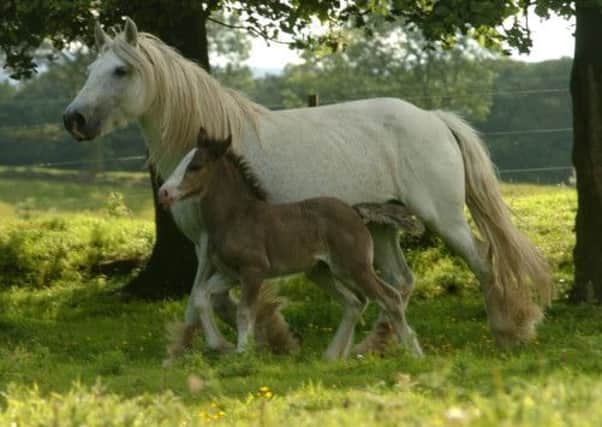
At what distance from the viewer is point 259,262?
10.1 m

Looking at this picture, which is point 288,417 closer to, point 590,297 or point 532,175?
point 590,297

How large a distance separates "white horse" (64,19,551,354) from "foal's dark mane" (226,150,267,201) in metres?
0.08

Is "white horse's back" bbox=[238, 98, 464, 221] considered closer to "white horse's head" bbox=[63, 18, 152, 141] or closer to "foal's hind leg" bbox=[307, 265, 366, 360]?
"foal's hind leg" bbox=[307, 265, 366, 360]

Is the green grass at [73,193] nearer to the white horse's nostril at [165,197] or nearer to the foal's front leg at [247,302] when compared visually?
the foal's front leg at [247,302]

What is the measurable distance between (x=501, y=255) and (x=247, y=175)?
2333 mm

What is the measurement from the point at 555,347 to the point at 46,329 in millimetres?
5068

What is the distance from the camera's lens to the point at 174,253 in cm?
1546

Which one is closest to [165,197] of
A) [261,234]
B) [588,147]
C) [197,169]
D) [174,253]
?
[197,169]

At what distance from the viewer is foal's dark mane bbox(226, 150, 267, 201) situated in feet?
34.4

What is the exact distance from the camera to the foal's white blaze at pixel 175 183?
9.77 meters

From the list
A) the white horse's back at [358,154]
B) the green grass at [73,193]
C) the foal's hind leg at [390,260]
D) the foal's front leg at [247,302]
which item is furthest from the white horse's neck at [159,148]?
the green grass at [73,193]

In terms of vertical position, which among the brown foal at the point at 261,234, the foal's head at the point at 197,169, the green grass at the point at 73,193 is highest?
the foal's head at the point at 197,169

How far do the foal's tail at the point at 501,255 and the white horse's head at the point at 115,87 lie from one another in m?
2.60

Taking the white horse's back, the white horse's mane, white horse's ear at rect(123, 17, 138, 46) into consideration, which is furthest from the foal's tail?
white horse's ear at rect(123, 17, 138, 46)
